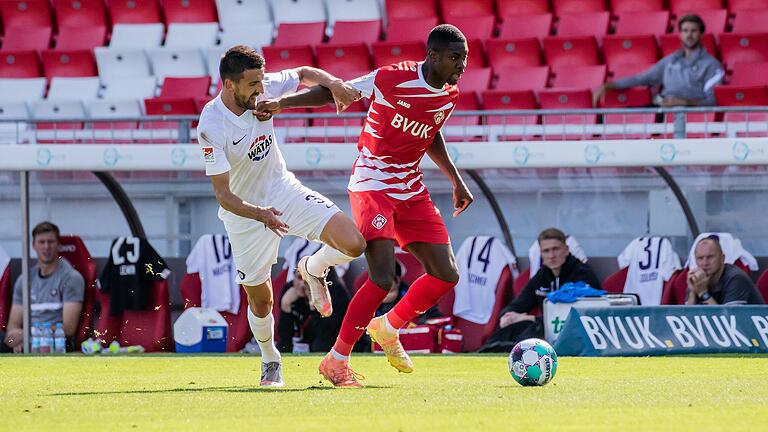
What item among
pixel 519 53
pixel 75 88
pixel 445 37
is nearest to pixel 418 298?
pixel 445 37

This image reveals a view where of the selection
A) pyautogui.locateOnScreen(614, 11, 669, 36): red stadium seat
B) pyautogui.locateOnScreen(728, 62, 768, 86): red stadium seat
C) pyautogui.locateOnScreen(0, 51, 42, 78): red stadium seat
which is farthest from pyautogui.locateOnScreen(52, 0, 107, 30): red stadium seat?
pyautogui.locateOnScreen(728, 62, 768, 86): red stadium seat

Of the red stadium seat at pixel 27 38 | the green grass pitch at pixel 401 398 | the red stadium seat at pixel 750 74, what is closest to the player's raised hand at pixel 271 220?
the green grass pitch at pixel 401 398

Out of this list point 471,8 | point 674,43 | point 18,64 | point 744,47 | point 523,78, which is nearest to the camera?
point 744,47

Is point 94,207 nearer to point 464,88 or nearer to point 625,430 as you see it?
point 464,88

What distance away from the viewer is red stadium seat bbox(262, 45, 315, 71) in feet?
55.4

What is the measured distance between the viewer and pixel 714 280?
39.2ft

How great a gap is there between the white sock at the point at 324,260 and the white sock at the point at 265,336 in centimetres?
38

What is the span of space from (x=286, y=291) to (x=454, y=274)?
4953 mm

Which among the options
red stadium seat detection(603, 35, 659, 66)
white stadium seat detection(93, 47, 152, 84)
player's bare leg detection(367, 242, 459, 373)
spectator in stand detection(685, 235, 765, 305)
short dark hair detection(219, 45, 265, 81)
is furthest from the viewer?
white stadium seat detection(93, 47, 152, 84)

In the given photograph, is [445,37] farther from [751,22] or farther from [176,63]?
[176,63]

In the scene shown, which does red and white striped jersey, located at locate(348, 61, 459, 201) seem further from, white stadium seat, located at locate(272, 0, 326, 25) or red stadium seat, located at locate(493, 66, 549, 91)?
white stadium seat, located at locate(272, 0, 326, 25)

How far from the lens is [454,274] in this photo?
803 cm

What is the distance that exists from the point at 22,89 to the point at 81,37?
1.42m

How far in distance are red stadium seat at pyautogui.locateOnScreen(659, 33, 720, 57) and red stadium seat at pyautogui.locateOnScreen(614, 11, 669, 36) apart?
464 mm
